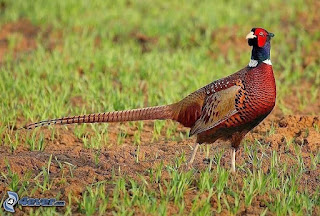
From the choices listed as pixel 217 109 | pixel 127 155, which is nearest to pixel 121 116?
pixel 127 155

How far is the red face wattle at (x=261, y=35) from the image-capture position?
5.35 m

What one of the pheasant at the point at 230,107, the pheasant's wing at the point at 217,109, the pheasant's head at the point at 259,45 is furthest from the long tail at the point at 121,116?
the pheasant's head at the point at 259,45

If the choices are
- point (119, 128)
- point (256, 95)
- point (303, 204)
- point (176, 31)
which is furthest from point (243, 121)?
point (176, 31)

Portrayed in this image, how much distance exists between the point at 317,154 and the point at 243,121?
797mm

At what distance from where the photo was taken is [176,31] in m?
10.4

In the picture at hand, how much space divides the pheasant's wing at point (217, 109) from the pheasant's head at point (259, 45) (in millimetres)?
266

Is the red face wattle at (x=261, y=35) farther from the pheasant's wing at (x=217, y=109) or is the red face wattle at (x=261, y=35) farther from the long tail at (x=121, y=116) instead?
the long tail at (x=121, y=116)

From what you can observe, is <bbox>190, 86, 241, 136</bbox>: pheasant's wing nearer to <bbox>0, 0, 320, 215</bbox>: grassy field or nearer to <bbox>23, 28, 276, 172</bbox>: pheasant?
<bbox>23, 28, 276, 172</bbox>: pheasant

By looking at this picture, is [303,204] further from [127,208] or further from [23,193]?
[23,193]

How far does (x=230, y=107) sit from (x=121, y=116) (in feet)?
2.58

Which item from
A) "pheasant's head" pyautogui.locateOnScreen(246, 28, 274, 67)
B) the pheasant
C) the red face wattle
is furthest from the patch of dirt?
the red face wattle

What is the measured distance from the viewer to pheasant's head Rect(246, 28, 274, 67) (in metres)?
5.34

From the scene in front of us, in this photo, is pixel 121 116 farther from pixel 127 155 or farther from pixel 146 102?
pixel 146 102

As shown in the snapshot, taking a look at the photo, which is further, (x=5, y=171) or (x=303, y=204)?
(x=5, y=171)
